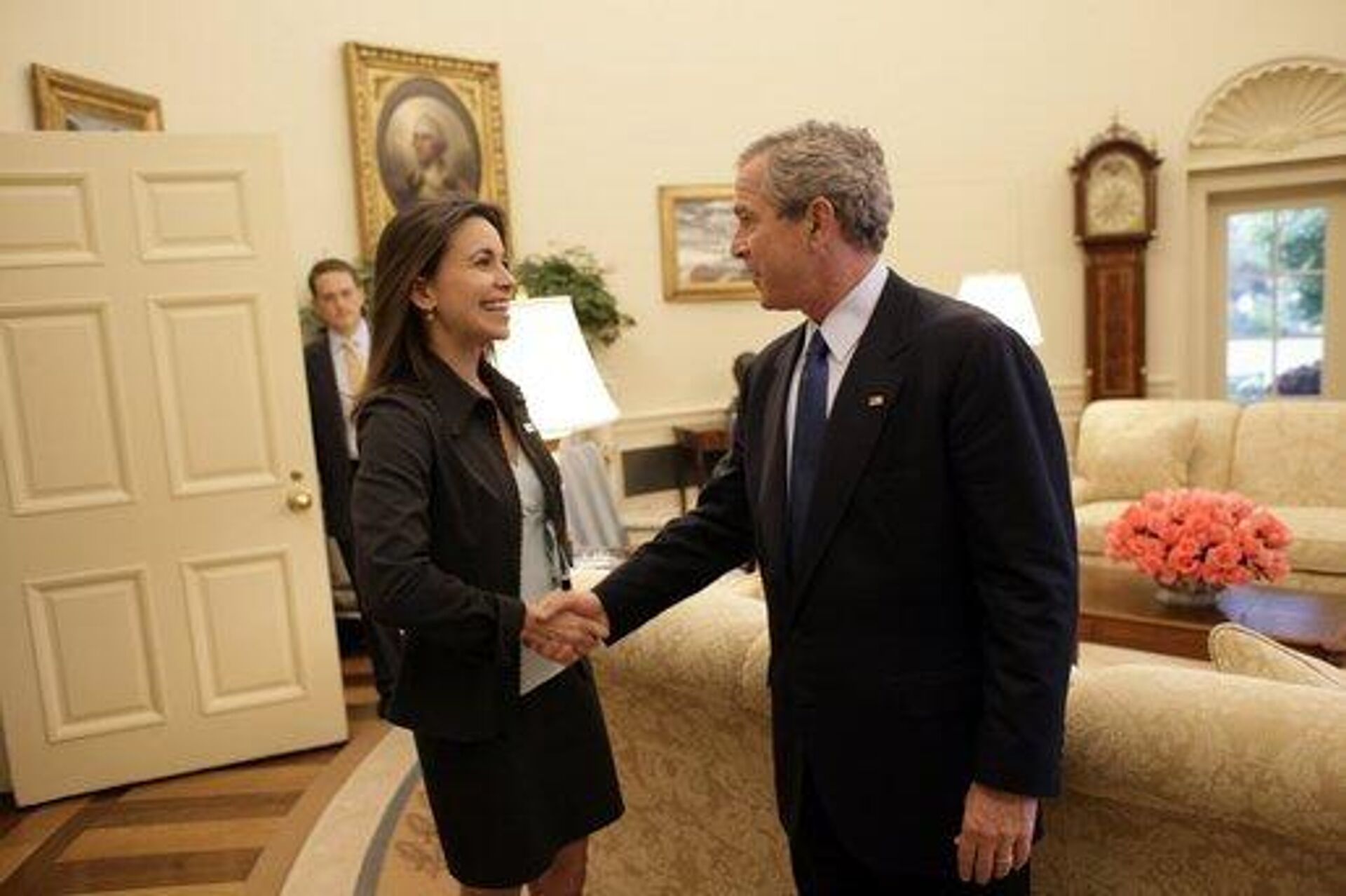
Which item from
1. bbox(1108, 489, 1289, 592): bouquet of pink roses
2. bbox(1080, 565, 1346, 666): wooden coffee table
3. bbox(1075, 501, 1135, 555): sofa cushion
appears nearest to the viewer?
bbox(1080, 565, 1346, 666): wooden coffee table

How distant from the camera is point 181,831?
9.53 ft

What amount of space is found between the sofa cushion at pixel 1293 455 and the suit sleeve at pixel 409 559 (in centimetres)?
440

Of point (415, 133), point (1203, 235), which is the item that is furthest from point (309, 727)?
point (1203, 235)

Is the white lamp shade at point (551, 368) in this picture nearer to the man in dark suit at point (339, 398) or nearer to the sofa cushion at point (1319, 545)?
the man in dark suit at point (339, 398)

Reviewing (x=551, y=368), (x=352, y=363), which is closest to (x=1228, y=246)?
(x=352, y=363)

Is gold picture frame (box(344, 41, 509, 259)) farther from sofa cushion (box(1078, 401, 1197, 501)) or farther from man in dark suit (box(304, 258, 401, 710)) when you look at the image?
sofa cushion (box(1078, 401, 1197, 501))

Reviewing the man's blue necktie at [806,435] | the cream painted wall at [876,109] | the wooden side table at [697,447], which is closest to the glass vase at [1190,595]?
the man's blue necktie at [806,435]

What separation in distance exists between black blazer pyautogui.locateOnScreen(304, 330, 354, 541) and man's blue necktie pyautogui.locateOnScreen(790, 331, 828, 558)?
8.75 feet

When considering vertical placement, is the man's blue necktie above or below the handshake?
above

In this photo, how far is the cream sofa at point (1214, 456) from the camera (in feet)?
15.0

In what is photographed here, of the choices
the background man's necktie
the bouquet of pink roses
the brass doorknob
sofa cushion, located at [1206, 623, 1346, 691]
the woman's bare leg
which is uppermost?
the background man's necktie

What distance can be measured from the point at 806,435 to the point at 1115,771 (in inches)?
23.3

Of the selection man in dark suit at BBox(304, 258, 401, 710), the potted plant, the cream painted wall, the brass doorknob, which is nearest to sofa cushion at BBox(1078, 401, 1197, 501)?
the cream painted wall

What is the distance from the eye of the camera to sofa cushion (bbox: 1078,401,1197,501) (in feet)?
16.0
